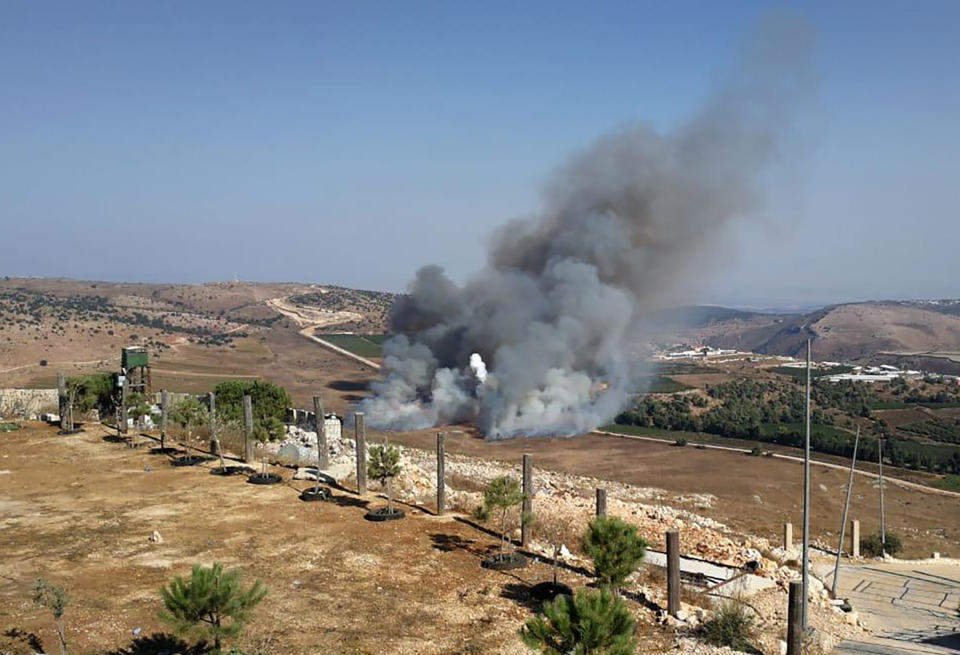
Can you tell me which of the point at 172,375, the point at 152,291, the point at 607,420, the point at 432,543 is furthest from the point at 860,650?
the point at 152,291

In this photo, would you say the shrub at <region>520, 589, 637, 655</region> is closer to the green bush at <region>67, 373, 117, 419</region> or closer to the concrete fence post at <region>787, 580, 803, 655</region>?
the concrete fence post at <region>787, 580, 803, 655</region>

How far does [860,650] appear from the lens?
13.6m

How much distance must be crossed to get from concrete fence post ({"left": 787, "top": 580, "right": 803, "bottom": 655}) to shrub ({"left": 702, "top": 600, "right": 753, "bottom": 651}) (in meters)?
0.97

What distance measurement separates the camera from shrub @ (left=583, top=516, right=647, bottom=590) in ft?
43.8

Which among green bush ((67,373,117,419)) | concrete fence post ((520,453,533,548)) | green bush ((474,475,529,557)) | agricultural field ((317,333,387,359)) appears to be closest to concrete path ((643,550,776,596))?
concrete fence post ((520,453,533,548))

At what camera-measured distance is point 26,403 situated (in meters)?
37.1

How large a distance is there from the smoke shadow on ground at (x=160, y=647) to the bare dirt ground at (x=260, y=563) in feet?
0.11

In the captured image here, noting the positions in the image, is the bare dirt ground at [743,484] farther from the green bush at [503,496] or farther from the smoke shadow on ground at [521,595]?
the smoke shadow on ground at [521,595]

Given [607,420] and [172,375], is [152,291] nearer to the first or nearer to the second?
[172,375]

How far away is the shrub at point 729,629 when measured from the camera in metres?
12.4

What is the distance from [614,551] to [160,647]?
24.9 feet

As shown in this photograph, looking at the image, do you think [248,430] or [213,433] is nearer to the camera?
[248,430]

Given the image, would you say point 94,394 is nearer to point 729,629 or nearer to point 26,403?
point 26,403

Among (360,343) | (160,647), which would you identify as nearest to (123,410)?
(160,647)
